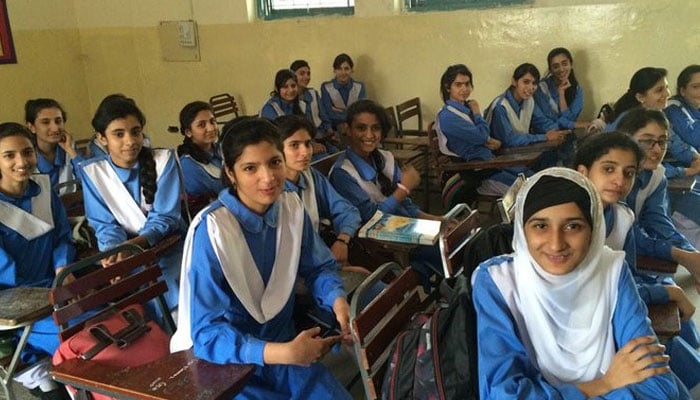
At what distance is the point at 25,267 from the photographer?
2406mm

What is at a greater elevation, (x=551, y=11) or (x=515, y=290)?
(x=551, y=11)

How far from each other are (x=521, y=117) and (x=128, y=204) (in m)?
3.07

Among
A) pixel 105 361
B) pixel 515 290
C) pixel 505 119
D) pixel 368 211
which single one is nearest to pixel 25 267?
pixel 105 361

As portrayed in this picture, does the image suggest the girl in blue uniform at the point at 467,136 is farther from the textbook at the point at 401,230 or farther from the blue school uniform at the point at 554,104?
the textbook at the point at 401,230

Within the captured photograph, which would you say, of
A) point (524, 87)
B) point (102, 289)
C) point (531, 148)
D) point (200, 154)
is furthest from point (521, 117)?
point (102, 289)

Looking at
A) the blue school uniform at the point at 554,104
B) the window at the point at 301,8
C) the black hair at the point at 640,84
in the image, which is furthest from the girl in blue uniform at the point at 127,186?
the window at the point at 301,8

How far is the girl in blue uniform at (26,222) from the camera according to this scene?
2.33 m

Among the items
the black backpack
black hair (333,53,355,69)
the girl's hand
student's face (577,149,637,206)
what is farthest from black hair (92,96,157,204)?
black hair (333,53,355,69)

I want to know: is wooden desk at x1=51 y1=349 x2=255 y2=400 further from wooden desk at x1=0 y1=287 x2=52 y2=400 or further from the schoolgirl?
the schoolgirl

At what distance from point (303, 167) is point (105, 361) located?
1.25 m

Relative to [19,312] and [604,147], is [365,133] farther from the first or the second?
[19,312]

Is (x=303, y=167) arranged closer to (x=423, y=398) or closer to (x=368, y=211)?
(x=368, y=211)

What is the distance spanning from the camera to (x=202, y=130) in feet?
10.9

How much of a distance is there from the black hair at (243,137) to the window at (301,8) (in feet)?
13.8
